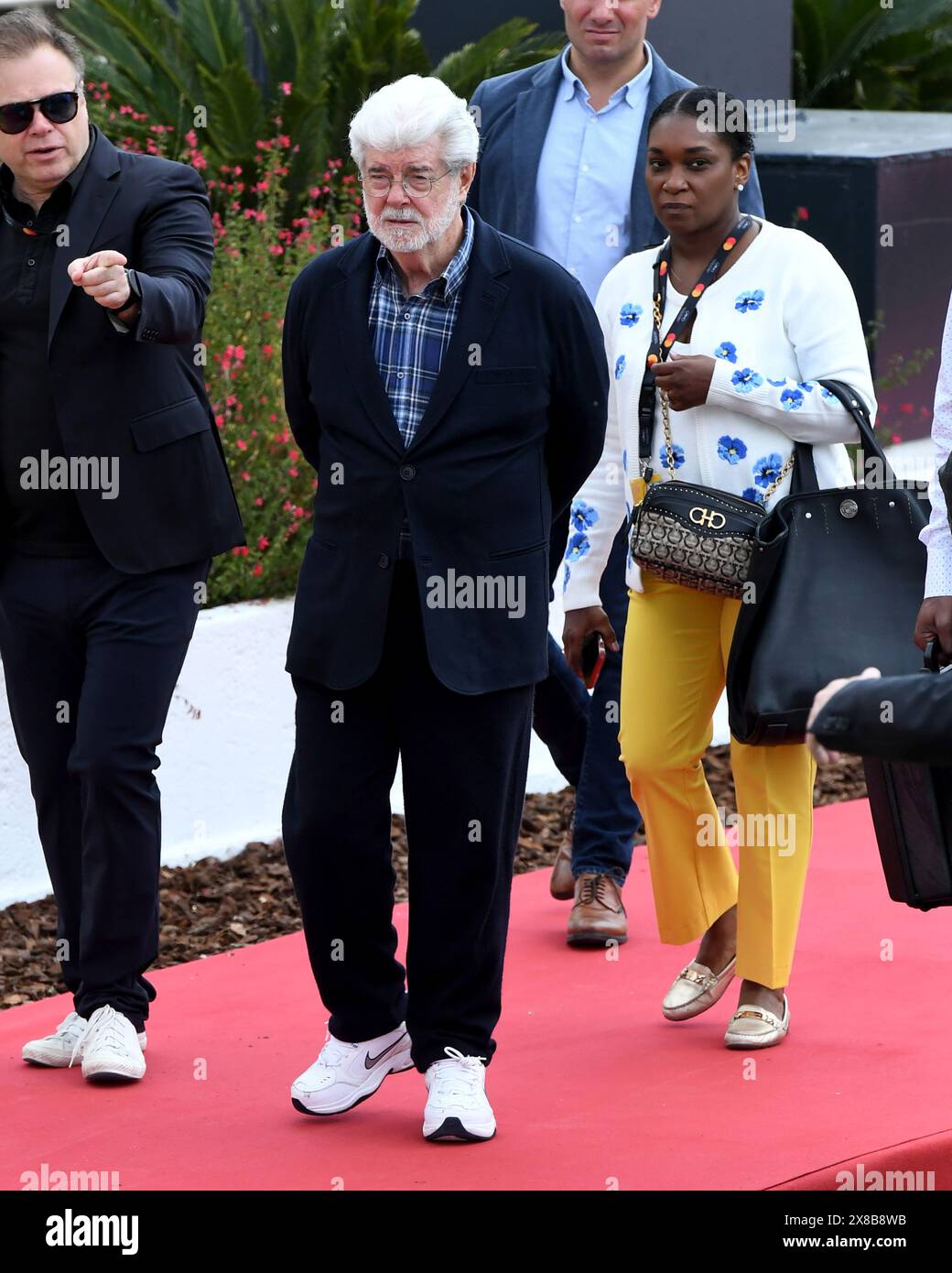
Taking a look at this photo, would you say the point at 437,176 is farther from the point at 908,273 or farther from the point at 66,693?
the point at 908,273

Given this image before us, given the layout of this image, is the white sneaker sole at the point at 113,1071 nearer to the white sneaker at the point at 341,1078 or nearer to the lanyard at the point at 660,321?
the white sneaker at the point at 341,1078

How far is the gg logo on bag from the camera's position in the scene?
4.60 m

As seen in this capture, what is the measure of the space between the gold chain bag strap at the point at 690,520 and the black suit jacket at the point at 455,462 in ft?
1.30

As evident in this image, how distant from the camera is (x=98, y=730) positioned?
4.62m

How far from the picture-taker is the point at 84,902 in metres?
4.74

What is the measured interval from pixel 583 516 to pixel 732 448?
619 millimetres

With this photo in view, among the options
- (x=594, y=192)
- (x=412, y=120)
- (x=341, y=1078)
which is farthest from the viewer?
(x=594, y=192)

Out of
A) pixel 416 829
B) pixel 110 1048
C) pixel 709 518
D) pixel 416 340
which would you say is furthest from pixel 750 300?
pixel 110 1048

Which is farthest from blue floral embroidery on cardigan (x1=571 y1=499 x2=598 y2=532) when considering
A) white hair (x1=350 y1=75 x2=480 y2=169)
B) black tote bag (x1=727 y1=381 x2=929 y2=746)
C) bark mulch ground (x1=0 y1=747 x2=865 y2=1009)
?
bark mulch ground (x1=0 y1=747 x2=865 y2=1009)

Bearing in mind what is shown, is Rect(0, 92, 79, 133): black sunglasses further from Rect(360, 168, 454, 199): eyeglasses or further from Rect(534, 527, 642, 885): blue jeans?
Rect(534, 527, 642, 885): blue jeans

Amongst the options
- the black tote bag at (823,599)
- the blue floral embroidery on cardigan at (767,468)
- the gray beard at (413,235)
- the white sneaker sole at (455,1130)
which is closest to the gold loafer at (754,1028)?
the black tote bag at (823,599)

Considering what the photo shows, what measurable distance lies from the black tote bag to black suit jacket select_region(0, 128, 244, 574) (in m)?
1.29

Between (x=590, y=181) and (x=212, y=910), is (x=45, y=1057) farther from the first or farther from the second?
(x=590, y=181)

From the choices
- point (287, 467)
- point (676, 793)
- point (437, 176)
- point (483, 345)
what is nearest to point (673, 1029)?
point (676, 793)
